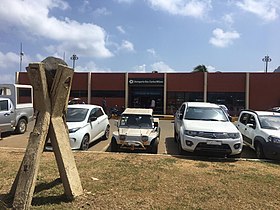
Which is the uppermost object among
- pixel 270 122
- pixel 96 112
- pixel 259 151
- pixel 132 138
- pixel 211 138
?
pixel 96 112

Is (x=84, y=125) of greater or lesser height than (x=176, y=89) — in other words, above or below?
below

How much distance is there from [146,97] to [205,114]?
76.3ft

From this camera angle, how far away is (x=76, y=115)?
11.0 metres

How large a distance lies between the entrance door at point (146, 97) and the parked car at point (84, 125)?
20.8 m

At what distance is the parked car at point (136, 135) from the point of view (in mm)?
9484

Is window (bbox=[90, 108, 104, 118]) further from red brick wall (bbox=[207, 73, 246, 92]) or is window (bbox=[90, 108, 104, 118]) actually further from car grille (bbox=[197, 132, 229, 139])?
red brick wall (bbox=[207, 73, 246, 92])

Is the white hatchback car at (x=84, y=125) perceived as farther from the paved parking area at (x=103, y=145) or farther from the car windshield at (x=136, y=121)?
the car windshield at (x=136, y=121)

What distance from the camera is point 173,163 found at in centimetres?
781

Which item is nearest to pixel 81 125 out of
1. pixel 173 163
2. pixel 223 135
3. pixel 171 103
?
pixel 173 163

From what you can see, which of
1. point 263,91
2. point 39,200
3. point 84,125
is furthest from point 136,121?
point 263,91

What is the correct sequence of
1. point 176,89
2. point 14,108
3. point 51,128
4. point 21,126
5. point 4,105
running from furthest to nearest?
1. point 176,89
2. point 21,126
3. point 14,108
4. point 4,105
5. point 51,128

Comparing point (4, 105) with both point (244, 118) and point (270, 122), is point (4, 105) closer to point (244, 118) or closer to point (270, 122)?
point (244, 118)

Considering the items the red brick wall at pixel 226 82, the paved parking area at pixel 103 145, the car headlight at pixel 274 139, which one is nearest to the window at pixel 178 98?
the red brick wall at pixel 226 82

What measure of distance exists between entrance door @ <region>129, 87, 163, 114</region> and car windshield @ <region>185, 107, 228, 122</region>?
72.6ft
